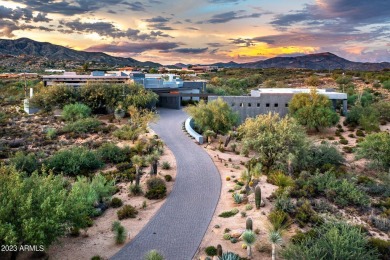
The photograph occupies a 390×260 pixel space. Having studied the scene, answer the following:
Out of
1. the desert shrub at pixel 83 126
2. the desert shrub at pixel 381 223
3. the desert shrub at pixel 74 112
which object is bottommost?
the desert shrub at pixel 381 223

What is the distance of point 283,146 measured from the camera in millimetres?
27172

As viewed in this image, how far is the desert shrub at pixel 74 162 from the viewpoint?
2748 cm

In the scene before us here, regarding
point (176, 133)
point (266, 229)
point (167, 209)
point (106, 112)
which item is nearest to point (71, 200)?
point (167, 209)

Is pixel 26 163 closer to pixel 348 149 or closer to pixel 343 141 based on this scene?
pixel 348 149

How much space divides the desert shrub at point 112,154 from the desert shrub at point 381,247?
20984 mm

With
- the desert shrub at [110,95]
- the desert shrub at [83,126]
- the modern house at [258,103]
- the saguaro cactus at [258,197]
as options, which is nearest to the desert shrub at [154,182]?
the saguaro cactus at [258,197]

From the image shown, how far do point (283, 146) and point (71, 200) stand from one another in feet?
58.9

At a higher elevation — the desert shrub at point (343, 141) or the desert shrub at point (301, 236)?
the desert shrub at point (343, 141)

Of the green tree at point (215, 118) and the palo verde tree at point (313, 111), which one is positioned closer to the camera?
the green tree at point (215, 118)

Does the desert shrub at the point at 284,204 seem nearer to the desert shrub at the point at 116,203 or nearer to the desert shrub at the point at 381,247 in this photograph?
the desert shrub at the point at 381,247

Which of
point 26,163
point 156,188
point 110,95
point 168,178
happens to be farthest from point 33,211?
point 110,95

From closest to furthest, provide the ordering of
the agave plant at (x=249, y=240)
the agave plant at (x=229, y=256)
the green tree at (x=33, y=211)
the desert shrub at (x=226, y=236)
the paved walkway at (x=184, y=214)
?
the green tree at (x=33, y=211) → the agave plant at (x=229, y=256) → the agave plant at (x=249, y=240) → the paved walkway at (x=184, y=214) → the desert shrub at (x=226, y=236)

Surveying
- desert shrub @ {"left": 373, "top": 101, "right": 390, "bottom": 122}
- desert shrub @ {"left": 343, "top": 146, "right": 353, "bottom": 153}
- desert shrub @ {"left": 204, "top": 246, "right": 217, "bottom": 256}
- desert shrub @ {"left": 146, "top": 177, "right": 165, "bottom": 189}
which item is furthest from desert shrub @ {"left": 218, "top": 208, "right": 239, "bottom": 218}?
desert shrub @ {"left": 373, "top": 101, "right": 390, "bottom": 122}

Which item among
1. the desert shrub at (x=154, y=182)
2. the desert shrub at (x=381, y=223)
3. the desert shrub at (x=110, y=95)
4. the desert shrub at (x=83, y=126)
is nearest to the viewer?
the desert shrub at (x=381, y=223)
